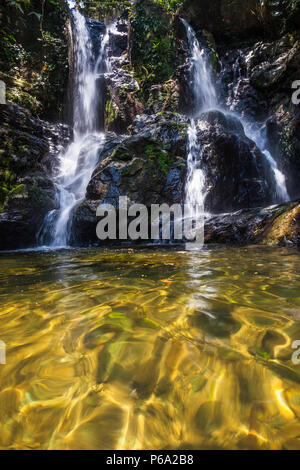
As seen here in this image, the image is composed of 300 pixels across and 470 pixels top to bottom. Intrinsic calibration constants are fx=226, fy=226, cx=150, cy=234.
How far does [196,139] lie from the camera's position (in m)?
8.60

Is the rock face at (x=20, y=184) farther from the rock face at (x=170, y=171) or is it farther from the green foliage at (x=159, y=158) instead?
the green foliage at (x=159, y=158)

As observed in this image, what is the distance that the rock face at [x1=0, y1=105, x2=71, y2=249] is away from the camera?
7195mm

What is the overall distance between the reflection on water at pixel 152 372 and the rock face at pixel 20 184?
6.35m

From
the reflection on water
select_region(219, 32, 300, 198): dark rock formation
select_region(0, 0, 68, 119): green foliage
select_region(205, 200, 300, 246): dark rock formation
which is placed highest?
select_region(0, 0, 68, 119): green foliage

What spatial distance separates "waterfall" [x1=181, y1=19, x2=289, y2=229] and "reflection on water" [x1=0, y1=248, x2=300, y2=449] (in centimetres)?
567

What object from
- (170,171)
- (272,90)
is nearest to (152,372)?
(170,171)

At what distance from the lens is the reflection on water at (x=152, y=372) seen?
0.69 m

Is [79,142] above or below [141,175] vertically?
above

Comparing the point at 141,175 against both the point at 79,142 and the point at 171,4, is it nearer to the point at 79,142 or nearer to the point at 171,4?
the point at 79,142

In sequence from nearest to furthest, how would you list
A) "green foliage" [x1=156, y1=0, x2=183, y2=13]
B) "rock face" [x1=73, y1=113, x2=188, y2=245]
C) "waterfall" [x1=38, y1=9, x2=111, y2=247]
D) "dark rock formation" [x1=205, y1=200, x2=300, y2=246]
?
"dark rock formation" [x1=205, y1=200, x2=300, y2=246] → "rock face" [x1=73, y1=113, x2=188, y2=245] → "waterfall" [x1=38, y1=9, x2=111, y2=247] → "green foliage" [x1=156, y1=0, x2=183, y2=13]

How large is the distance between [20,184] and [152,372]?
328 inches

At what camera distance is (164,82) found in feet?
42.9

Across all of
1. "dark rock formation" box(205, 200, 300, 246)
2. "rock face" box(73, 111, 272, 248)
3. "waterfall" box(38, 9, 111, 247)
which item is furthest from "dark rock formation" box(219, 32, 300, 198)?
"waterfall" box(38, 9, 111, 247)

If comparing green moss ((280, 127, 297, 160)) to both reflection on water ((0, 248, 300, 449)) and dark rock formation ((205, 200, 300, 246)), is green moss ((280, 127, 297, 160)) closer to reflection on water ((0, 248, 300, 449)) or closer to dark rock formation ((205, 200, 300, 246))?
dark rock formation ((205, 200, 300, 246))
